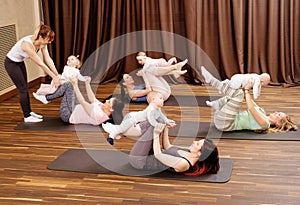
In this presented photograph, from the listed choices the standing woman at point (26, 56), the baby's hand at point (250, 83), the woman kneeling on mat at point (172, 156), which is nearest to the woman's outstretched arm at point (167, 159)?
the woman kneeling on mat at point (172, 156)

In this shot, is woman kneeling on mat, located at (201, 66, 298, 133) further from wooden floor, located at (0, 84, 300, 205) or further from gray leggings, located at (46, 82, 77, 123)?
gray leggings, located at (46, 82, 77, 123)

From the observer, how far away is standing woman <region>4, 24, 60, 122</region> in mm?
4379

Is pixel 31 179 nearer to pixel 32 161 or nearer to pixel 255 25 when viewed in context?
pixel 32 161

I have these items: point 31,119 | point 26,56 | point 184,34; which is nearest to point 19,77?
point 26,56

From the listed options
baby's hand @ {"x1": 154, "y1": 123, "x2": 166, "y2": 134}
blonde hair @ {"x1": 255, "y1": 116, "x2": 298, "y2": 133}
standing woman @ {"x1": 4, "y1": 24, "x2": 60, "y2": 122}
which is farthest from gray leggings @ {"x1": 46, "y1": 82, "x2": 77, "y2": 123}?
blonde hair @ {"x1": 255, "y1": 116, "x2": 298, "y2": 133}

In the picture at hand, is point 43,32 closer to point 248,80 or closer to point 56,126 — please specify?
point 56,126

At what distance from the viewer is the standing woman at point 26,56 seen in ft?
14.4

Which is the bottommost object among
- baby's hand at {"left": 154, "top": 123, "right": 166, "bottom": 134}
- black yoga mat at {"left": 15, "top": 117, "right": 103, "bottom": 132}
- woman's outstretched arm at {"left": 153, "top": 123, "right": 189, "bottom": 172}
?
black yoga mat at {"left": 15, "top": 117, "right": 103, "bottom": 132}

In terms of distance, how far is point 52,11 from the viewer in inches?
242

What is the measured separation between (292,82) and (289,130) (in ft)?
5.78

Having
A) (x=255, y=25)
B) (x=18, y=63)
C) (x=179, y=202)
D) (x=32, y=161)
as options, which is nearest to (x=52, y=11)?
(x=18, y=63)

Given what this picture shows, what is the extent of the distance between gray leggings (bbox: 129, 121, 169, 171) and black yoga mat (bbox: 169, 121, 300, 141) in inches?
32.3

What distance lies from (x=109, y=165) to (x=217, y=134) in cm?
109

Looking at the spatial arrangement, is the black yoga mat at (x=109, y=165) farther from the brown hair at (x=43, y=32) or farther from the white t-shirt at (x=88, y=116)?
the brown hair at (x=43, y=32)
